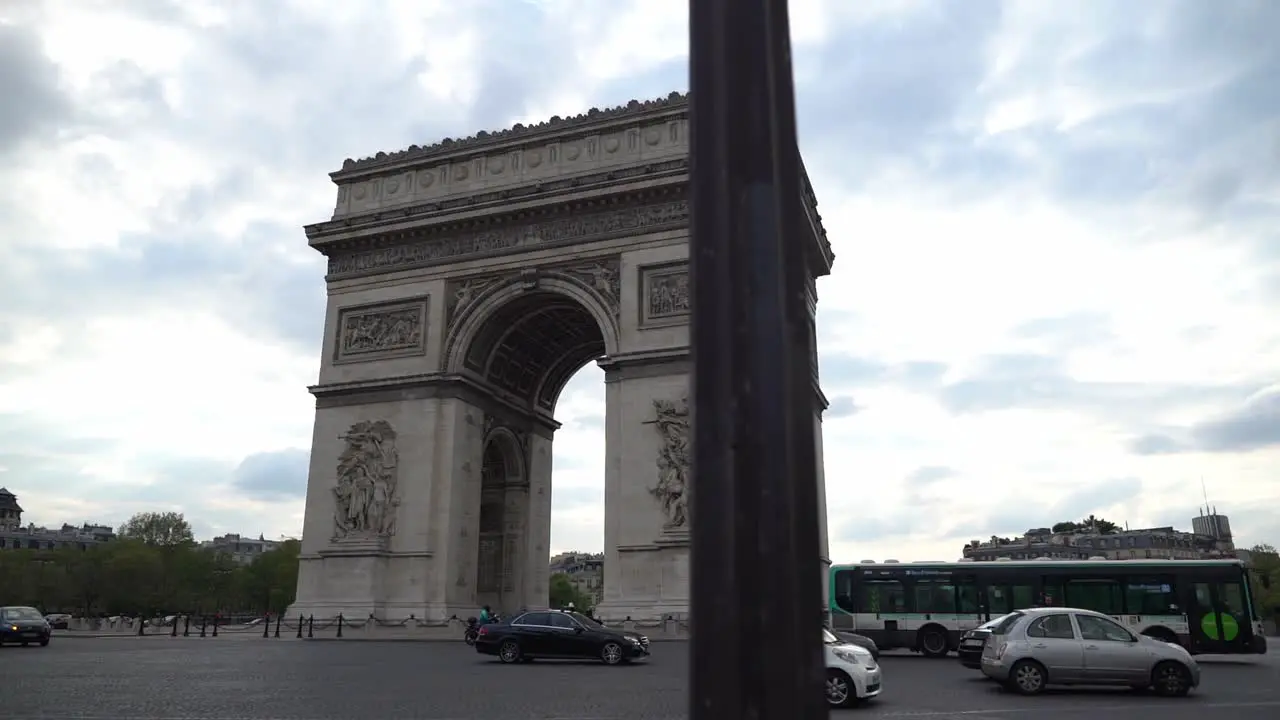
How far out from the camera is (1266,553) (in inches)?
3447

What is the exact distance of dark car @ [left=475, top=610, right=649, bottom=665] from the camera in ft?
57.9

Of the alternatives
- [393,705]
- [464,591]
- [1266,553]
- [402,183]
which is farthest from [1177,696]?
[1266,553]

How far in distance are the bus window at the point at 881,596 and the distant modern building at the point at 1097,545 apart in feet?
265

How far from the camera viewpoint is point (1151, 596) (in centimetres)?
2019

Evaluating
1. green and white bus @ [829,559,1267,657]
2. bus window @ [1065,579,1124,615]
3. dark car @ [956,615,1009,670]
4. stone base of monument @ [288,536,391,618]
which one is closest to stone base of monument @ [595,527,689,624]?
green and white bus @ [829,559,1267,657]

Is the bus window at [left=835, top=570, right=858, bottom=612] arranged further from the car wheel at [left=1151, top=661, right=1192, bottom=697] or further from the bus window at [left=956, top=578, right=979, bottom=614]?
the car wheel at [left=1151, top=661, right=1192, bottom=697]

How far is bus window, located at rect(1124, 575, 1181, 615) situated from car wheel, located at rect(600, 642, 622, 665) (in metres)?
10.9

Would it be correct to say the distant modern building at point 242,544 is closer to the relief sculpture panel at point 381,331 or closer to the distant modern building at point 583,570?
the distant modern building at point 583,570

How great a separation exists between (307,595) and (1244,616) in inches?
913

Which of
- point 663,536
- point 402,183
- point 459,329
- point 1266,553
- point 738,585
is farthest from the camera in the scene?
point 1266,553

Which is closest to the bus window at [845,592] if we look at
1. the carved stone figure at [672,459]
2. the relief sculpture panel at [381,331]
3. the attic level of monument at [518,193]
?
the carved stone figure at [672,459]

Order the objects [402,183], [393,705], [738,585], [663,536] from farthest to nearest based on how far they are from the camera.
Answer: [402,183]
[663,536]
[393,705]
[738,585]

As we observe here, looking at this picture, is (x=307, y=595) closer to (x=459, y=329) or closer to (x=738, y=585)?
(x=459, y=329)

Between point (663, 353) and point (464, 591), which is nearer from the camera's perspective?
point (663, 353)
